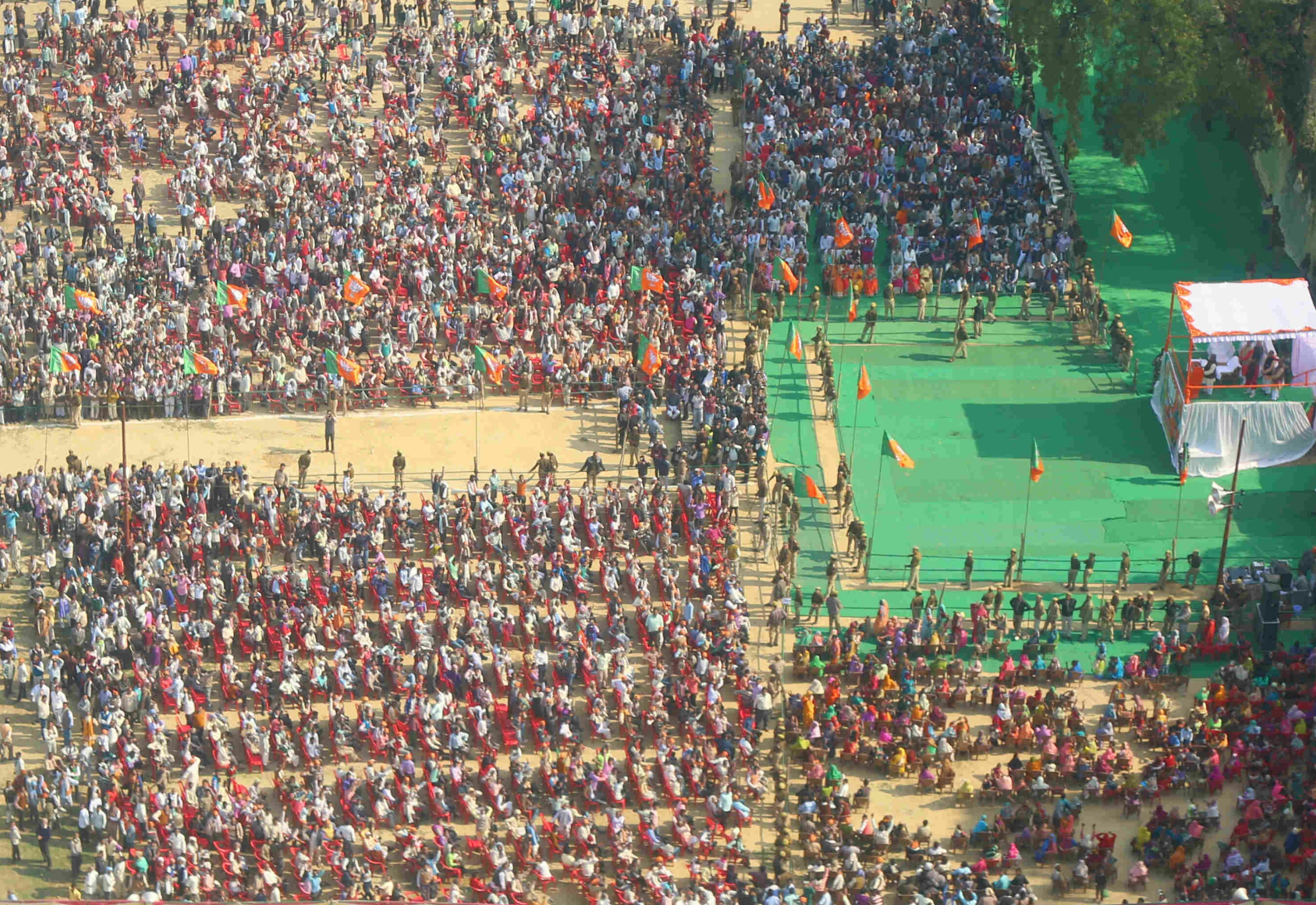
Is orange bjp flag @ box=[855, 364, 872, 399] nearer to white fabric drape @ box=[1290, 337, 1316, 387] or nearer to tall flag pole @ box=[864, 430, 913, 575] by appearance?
tall flag pole @ box=[864, 430, 913, 575]

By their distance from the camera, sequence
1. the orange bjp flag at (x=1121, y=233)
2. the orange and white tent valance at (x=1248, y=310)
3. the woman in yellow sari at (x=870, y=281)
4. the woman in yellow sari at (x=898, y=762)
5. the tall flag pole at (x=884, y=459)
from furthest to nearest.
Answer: the woman in yellow sari at (x=870, y=281), the orange bjp flag at (x=1121, y=233), the orange and white tent valance at (x=1248, y=310), the tall flag pole at (x=884, y=459), the woman in yellow sari at (x=898, y=762)

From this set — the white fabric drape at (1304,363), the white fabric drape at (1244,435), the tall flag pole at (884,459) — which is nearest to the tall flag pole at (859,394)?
the tall flag pole at (884,459)

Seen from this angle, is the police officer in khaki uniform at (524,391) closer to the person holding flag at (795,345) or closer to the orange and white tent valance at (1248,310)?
the person holding flag at (795,345)

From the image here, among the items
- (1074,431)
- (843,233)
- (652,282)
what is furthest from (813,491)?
(843,233)

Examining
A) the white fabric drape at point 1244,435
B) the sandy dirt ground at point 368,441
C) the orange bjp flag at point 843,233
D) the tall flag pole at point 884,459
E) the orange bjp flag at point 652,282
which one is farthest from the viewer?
the orange bjp flag at point 843,233

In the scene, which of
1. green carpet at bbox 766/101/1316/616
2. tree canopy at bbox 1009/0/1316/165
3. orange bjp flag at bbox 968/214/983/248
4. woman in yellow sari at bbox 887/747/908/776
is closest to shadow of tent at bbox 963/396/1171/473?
green carpet at bbox 766/101/1316/616

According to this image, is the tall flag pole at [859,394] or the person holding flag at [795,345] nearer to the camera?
the tall flag pole at [859,394]

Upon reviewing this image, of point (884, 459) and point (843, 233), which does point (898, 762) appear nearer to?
point (884, 459)
